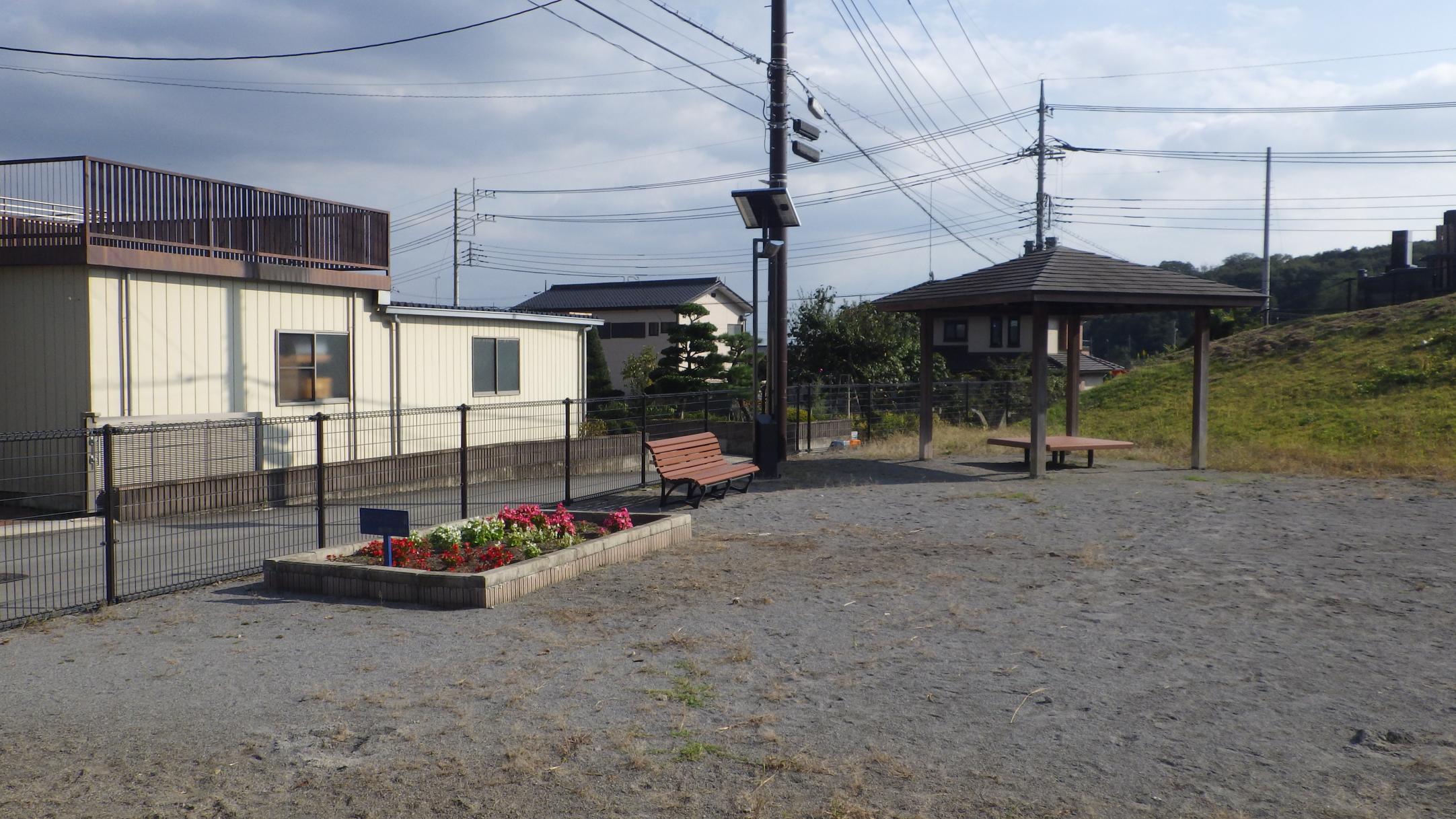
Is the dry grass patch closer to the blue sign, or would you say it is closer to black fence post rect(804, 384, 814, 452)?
the blue sign

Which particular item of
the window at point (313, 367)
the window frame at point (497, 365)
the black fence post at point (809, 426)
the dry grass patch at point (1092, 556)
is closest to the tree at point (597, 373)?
the black fence post at point (809, 426)

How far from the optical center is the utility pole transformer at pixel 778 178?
54.3ft

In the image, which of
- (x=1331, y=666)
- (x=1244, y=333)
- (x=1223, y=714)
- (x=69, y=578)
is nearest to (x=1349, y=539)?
(x=1331, y=666)

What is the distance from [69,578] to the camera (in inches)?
351

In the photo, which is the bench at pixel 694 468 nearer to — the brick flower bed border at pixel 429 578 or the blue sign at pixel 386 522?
the brick flower bed border at pixel 429 578

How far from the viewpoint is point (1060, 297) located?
15422 millimetres

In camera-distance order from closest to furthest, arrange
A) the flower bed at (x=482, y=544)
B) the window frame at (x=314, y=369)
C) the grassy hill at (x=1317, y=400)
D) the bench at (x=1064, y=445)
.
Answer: the flower bed at (x=482, y=544) < the window frame at (x=314, y=369) < the bench at (x=1064, y=445) < the grassy hill at (x=1317, y=400)

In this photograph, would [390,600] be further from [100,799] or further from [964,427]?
[964,427]

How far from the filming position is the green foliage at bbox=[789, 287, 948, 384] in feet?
112

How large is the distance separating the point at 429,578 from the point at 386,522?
2.31 ft

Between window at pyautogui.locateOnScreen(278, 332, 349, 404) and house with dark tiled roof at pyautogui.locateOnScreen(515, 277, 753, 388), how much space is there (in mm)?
31601

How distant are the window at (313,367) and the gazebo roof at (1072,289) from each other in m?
8.82

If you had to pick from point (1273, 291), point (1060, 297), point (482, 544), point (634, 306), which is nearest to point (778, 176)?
point (1060, 297)

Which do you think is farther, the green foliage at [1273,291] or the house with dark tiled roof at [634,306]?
the green foliage at [1273,291]
